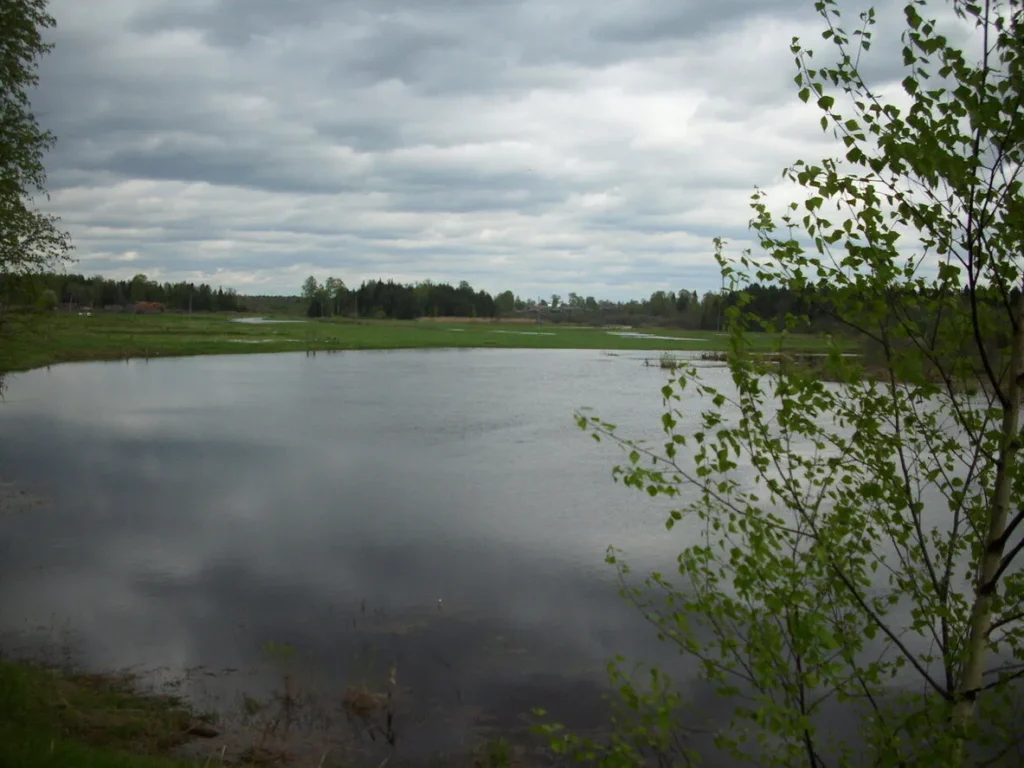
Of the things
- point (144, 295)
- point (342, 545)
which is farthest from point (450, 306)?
point (342, 545)

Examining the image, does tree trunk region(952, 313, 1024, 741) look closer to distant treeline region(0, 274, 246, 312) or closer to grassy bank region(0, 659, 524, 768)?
grassy bank region(0, 659, 524, 768)

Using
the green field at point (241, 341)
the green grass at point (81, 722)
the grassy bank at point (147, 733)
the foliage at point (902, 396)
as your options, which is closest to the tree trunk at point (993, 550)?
the foliage at point (902, 396)

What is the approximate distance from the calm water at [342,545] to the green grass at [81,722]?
116cm

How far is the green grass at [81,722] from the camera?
264 inches

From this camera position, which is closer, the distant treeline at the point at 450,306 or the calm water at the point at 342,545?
the calm water at the point at 342,545

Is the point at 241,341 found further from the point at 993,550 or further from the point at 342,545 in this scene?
the point at 993,550

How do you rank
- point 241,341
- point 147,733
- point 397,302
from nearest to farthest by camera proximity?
point 147,733 → point 241,341 → point 397,302

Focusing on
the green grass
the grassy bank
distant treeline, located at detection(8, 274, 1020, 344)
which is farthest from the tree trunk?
distant treeline, located at detection(8, 274, 1020, 344)

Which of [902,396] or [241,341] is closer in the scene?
[902,396]

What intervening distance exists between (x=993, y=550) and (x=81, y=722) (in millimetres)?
7797

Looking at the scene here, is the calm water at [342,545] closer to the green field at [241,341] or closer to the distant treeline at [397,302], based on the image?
the green field at [241,341]

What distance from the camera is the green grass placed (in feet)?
22.0

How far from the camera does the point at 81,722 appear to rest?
816 centimetres

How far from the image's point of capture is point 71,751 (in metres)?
6.83
